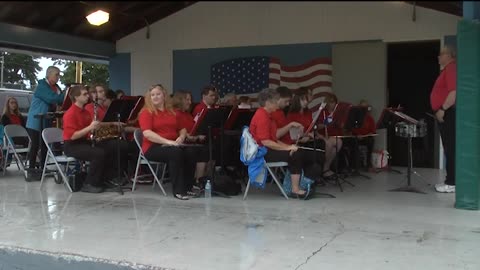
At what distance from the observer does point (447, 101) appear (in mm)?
6598

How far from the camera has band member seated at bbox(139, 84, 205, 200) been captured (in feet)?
21.0

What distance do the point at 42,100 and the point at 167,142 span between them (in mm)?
2853

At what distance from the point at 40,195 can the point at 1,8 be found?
529 cm

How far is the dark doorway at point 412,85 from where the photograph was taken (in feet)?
35.8

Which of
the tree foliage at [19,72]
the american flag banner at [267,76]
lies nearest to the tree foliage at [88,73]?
the american flag banner at [267,76]

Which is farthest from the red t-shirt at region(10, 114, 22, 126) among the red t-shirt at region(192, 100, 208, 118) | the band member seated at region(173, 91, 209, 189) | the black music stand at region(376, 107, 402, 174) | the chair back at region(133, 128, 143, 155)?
the black music stand at region(376, 107, 402, 174)

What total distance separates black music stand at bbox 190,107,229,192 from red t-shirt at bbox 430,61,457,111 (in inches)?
101

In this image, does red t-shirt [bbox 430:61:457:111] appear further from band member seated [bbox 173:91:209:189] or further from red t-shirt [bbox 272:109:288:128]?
band member seated [bbox 173:91:209:189]

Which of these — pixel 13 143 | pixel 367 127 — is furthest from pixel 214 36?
pixel 13 143

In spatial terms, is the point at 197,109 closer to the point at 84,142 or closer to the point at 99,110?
the point at 99,110

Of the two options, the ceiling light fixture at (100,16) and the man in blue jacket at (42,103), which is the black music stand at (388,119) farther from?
the man in blue jacket at (42,103)

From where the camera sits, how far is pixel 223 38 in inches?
466

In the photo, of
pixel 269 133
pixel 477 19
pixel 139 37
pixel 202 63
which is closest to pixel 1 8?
pixel 269 133

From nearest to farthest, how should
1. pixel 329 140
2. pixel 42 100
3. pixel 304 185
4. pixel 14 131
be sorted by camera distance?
pixel 304 185, pixel 329 140, pixel 42 100, pixel 14 131
